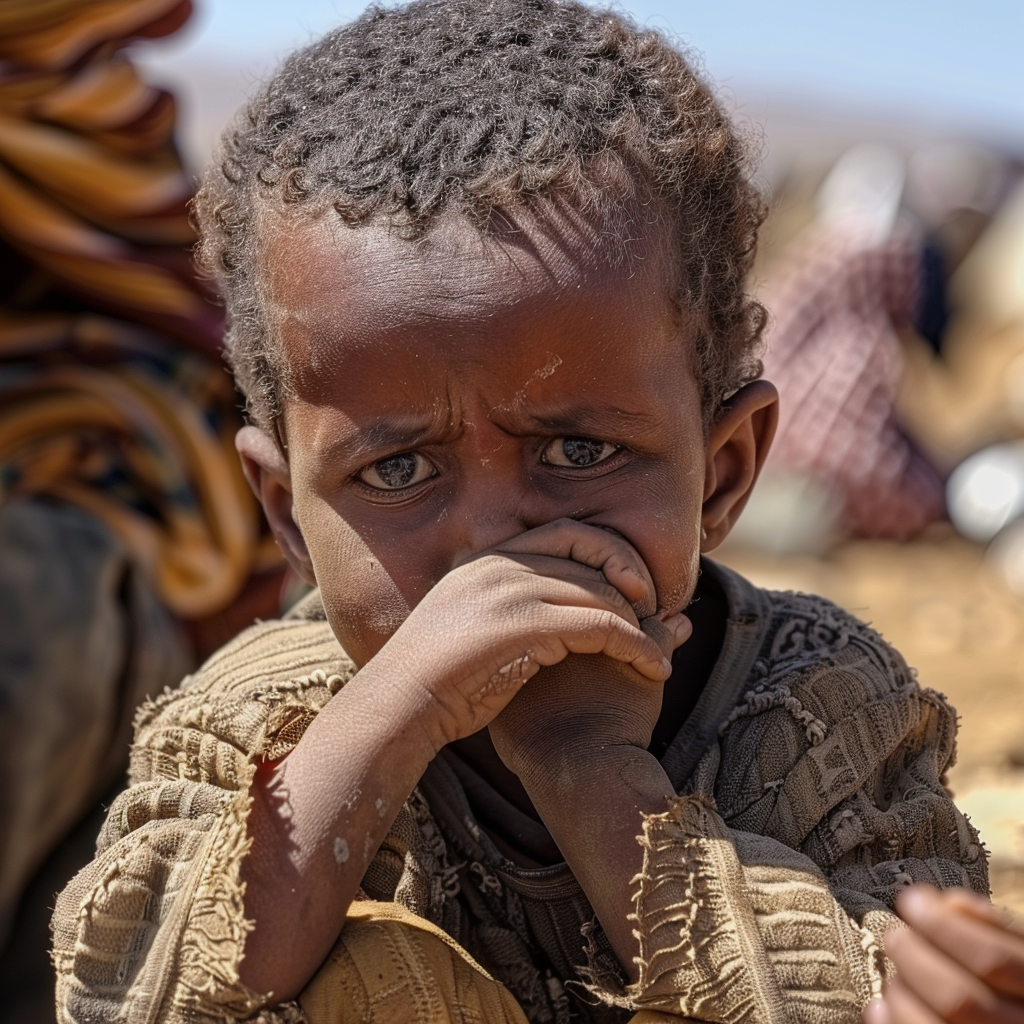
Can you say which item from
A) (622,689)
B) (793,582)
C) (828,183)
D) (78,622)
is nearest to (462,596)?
(622,689)

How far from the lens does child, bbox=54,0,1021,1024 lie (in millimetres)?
1589

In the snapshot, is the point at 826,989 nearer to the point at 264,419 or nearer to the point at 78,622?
the point at 264,419

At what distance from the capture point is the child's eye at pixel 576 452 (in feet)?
5.72

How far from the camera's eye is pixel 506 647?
1.62 m

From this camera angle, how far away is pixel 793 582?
Result: 22.4 ft

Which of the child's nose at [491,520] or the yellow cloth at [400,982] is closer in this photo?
the yellow cloth at [400,982]

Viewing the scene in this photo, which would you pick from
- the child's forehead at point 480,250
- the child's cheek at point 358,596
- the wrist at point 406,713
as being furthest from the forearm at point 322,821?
the child's forehead at point 480,250

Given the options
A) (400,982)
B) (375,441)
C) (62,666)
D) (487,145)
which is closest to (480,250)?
(487,145)

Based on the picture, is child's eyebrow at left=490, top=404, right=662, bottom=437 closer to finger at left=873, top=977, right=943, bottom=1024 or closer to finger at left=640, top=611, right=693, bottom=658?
finger at left=640, top=611, right=693, bottom=658

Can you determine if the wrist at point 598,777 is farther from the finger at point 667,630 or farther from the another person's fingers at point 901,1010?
the another person's fingers at point 901,1010

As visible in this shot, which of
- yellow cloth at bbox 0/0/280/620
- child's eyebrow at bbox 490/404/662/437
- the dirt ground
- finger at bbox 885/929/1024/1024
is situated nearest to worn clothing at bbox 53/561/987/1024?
finger at bbox 885/929/1024/1024

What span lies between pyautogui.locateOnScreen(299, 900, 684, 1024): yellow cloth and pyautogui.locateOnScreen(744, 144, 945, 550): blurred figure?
591 centimetres

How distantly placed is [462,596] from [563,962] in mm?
606

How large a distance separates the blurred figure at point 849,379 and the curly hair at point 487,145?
553 centimetres
